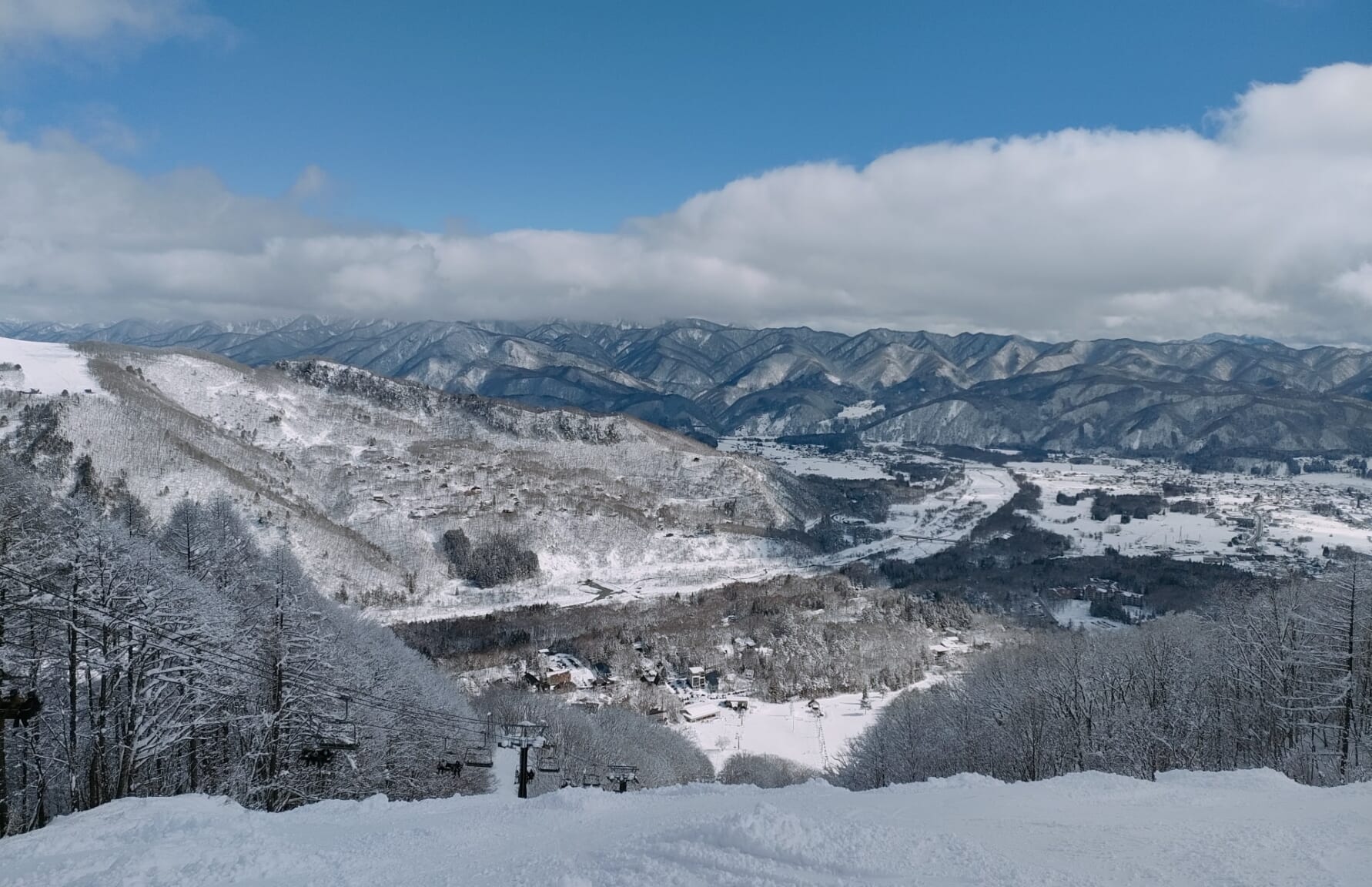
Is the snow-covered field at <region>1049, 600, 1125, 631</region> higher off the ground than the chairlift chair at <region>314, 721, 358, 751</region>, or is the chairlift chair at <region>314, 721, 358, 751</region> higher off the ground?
the chairlift chair at <region>314, 721, 358, 751</region>

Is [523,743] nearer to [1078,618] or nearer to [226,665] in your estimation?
[226,665]

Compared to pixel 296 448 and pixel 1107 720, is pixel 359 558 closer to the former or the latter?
pixel 296 448

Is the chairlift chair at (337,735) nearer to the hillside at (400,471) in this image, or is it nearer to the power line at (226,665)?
the power line at (226,665)

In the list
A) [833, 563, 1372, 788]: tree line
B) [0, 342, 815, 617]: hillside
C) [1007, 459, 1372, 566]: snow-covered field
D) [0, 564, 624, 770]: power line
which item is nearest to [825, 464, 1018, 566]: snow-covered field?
[1007, 459, 1372, 566]: snow-covered field

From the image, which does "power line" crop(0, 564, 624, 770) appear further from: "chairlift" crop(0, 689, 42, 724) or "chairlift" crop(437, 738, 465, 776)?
"chairlift" crop(0, 689, 42, 724)

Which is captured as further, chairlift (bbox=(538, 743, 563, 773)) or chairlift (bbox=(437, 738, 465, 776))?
chairlift (bbox=(538, 743, 563, 773))

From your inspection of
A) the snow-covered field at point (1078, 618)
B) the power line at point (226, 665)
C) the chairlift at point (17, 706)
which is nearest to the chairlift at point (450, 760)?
the power line at point (226, 665)

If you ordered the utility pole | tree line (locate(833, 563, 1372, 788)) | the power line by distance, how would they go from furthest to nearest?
tree line (locate(833, 563, 1372, 788)) < the utility pole < the power line
